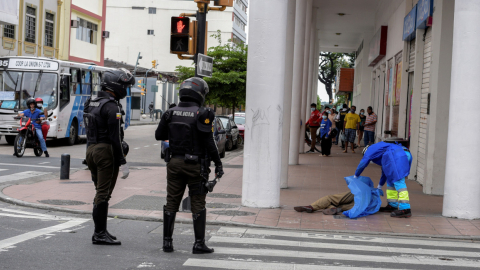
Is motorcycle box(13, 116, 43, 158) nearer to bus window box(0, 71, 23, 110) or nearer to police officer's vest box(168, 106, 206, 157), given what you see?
bus window box(0, 71, 23, 110)

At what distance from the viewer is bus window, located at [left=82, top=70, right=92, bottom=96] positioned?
25.1m

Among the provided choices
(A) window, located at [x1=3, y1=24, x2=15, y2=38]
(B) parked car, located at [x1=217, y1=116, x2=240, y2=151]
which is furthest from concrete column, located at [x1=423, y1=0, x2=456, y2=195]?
(A) window, located at [x1=3, y1=24, x2=15, y2=38]

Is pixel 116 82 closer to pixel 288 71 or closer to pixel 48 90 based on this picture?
pixel 288 71

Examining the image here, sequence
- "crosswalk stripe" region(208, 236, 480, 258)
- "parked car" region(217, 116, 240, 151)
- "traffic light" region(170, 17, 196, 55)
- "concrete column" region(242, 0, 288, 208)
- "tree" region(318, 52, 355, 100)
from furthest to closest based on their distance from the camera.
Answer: "tree" region(318, 52, 355, 100), "parked car" region(217, 116, 240, 151), "traffic light" region(170, 17, 196, 55), "concrete column" region(242, 0, 288, 208), "crosswalk stripe" region(208, 236, 480, 258)

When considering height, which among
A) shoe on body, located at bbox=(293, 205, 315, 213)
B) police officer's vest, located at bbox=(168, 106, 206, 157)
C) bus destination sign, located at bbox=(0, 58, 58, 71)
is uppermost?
bus destination sign, located at bbox=(0, 58, 58, 71)

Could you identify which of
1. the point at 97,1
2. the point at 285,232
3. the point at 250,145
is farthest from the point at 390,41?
the point at 97,1

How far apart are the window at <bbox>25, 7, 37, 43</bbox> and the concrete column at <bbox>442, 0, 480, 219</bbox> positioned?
95.4 feet

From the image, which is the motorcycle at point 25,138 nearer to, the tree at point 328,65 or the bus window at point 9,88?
the bus window at point 9,88

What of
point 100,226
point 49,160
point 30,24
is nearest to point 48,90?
point 49,160

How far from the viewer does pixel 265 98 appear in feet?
31.8

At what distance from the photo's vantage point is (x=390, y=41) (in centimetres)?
2223

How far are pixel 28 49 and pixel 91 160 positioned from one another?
97.3ft

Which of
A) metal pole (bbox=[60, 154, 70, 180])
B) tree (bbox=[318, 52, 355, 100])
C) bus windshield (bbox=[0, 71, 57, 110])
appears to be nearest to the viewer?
metal pole (bbox=[60, 154, 70, 180])

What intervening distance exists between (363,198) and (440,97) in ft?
12.3
